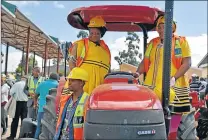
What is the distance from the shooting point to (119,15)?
411 centimetres

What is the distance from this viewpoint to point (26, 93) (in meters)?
9.22

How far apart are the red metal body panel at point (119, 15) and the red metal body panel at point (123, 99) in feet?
4.41

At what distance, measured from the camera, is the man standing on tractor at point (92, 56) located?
3.74 m

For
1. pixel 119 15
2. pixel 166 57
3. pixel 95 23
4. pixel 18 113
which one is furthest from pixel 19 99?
pixel 166 57

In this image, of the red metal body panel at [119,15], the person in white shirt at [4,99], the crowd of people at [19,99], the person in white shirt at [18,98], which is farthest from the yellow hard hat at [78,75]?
the person in white shirt at [4,99]

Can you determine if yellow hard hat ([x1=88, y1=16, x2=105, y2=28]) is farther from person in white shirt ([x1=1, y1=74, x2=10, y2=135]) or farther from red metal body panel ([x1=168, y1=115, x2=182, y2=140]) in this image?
person in white shirt ([x1=1, y1=74, x2=10, y2=135])

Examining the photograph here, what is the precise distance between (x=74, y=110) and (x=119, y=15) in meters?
1.49

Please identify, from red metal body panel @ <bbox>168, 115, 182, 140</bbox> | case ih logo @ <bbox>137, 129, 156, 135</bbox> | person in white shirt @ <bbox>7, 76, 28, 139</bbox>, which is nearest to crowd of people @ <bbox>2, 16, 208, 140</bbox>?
red metal body panel @ <bbox>168, 115, 182, 140</bbox>

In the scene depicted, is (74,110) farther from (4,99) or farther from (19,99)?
(4,99)

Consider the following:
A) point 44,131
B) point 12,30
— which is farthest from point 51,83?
point 12,30

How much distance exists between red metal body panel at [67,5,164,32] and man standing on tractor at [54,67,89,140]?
37.2 inches

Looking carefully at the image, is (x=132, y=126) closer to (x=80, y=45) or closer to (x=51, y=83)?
(x=80, y=45)

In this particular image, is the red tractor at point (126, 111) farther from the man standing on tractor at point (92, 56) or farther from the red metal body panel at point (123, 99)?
the man standing on tractor at point (92, 56)

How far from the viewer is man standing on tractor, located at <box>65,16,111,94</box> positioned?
3.74 m
